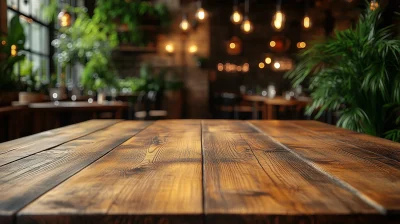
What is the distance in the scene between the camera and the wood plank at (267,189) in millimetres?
771

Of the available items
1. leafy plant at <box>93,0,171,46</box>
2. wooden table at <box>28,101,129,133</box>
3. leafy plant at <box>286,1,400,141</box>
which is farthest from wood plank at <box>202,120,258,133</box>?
leafy plant at <box>93,0,171,46</box>

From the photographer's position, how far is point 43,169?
3.85 ft

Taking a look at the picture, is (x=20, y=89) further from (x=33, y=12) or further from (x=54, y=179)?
(x=54, y=179)

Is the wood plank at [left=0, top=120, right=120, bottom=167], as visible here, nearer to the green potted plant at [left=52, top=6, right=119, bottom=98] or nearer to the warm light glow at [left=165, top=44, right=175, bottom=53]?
the green potted plant at [left=52, top=6, right=119, bottom=98]

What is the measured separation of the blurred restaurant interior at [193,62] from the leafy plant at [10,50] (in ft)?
0.04

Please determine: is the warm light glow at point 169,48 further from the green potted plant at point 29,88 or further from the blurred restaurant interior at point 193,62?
the green potted plant at point 29,88

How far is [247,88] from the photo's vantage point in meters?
12.4

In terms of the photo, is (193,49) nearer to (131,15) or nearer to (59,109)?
(131,15)

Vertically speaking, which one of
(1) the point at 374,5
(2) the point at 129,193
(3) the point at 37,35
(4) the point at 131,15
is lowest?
(2) the point at 129,193

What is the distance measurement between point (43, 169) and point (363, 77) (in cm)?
258

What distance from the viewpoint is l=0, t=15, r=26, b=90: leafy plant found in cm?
482

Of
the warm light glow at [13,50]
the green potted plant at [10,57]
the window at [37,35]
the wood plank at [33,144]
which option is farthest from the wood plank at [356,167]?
the window at [37,35]

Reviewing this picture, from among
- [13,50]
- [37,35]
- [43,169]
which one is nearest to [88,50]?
[37,35]

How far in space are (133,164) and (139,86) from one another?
8797 millimetres
